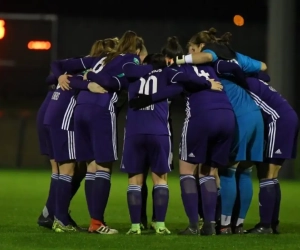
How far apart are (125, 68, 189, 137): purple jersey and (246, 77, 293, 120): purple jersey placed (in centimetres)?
89

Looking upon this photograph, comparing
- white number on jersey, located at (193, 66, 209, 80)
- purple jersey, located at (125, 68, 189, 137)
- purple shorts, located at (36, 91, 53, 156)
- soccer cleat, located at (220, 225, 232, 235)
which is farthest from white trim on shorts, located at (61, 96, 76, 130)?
soccer cleat, located at (220, 225, 232, 235)

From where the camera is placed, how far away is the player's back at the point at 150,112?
28.6 feet

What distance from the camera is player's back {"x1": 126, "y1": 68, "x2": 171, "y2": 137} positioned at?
8711 mm

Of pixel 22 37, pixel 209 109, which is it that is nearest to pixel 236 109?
pixel 209 109

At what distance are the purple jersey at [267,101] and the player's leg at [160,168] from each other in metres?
0.99

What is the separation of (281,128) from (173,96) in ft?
3.67

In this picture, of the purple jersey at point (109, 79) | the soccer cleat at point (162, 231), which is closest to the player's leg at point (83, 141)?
the purple jersey at point (109, 79)

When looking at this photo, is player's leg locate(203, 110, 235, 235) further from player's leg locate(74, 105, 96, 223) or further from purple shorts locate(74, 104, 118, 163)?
player's leg locate(74, 105, 96, 223)

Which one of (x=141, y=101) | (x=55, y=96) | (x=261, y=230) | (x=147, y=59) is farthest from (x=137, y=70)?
(x=261, y=230)

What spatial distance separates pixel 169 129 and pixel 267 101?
0.97m

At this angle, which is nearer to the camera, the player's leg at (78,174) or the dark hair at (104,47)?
the dark hair at (104,47)

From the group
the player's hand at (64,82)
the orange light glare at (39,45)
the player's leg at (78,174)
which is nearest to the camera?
the player's hand at (64,82)

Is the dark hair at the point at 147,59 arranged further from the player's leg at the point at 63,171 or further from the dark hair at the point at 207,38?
the player's leg at the point at 63,171

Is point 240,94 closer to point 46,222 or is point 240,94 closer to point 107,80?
point 107,80
